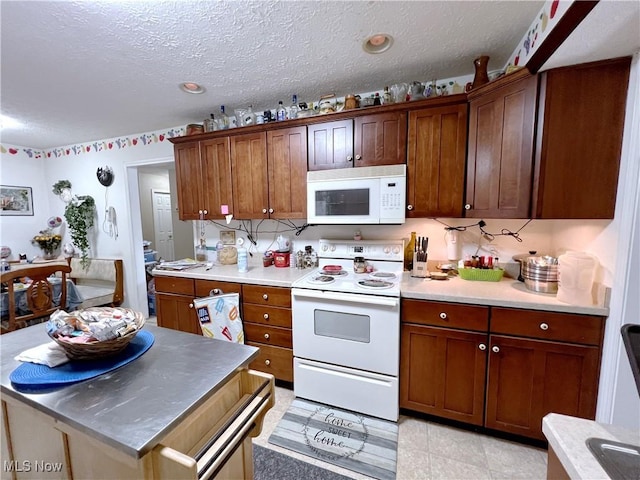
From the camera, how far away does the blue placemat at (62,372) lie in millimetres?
792

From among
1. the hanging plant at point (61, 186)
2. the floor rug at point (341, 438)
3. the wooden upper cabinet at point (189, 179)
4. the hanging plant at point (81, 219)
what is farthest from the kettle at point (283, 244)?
the hanging plant at point (61, 186)

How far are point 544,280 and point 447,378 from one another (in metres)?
0.83

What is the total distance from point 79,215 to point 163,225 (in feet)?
6.10

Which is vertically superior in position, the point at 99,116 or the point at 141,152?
the point at 99,116

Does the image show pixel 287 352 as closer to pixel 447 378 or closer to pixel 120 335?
pixel 447 378

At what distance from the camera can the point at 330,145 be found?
2082 mm

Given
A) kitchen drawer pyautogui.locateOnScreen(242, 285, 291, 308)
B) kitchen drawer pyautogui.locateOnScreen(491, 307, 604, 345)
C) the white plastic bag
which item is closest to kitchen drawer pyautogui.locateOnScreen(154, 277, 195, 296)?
the white plastic bag

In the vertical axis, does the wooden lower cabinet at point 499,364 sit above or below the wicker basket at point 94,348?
below

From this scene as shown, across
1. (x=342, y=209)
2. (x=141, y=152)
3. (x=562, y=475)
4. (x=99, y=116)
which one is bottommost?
(x=562, y=475)

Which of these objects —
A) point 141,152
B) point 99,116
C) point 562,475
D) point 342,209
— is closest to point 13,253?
point 141,152

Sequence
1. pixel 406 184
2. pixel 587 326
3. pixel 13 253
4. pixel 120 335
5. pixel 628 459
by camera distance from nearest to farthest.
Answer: pixel 628 459 < pixel 120 335 < pixel 587 326 < pixel 406 184 < pixel 13 253

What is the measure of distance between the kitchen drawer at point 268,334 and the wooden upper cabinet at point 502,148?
1.58 meters

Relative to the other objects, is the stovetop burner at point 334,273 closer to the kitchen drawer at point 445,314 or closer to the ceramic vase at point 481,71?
the kitchen drawer at point 445,314

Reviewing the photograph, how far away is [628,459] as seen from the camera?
0.57 m
